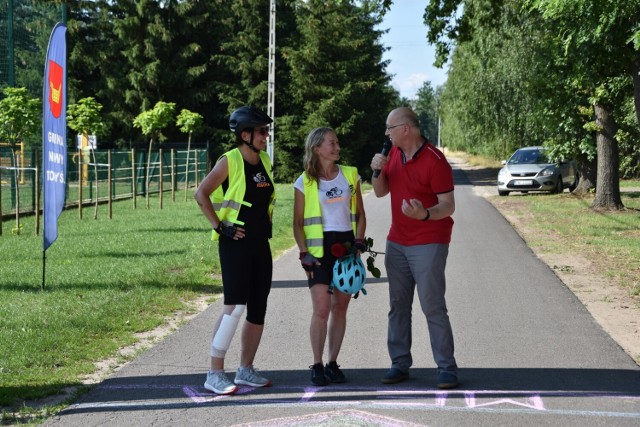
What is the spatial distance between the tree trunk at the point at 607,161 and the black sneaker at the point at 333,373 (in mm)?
19380

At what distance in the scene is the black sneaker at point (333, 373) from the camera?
6.40 meters

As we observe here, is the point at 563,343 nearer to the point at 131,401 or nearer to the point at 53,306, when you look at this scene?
the point at 131,401

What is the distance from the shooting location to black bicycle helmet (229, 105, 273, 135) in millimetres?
6137

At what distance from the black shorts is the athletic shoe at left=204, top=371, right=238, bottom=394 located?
33.7 inches

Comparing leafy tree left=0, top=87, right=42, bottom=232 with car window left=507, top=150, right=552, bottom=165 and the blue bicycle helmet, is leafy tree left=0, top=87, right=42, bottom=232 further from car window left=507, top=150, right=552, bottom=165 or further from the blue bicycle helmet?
car window left=507, top=150, right=552, bottom=165

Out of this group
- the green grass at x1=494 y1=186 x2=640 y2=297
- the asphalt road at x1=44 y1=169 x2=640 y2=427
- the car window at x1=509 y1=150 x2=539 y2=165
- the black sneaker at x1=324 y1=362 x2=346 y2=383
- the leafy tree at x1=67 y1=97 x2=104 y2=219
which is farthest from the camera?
the car window at x1=509 y1=150 x2=539 y2=165

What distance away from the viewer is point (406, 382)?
6477 millimetres

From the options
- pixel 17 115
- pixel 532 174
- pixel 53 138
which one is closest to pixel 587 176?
pixel 532 174

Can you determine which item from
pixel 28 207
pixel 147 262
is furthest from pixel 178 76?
pixel 147 262

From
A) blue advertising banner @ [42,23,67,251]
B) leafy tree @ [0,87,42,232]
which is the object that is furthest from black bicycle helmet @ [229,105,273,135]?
leafy tree @ [0,87,42,232]

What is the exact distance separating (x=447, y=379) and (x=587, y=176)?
2707 cm

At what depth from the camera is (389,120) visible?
6.34m

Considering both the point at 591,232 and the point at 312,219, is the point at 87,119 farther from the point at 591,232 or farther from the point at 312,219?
the point at 312,219

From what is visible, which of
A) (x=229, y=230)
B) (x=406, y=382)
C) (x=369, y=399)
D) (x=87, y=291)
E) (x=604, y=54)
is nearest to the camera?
(x=369, y=399)
